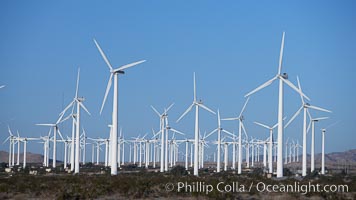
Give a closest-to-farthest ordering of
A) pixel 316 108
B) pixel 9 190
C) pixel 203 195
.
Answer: pixel 203 195, pixel 9 190, pixel 316 108

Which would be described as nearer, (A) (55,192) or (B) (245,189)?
(A) (55,192)

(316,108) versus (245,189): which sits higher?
(316,108)

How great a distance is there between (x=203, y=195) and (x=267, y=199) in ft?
13.5

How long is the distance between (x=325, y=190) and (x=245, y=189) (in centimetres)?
572

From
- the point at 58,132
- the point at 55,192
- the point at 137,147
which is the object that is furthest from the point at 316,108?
the point at 137,147

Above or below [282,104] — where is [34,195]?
below

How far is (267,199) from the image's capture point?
4197cm

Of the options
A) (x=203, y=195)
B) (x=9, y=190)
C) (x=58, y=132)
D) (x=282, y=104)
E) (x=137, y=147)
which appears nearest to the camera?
(x=203, y=195)

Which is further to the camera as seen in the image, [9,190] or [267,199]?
[9,190]

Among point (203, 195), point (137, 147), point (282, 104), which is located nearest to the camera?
point (203, 195)

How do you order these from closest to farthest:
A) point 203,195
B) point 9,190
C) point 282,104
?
point 203,195 < point 9,190 < point 282,104

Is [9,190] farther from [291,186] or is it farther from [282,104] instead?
[282,104]

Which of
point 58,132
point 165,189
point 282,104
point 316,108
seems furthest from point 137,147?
point 165,189

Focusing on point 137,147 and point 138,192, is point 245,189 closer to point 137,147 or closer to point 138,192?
point 138,192
